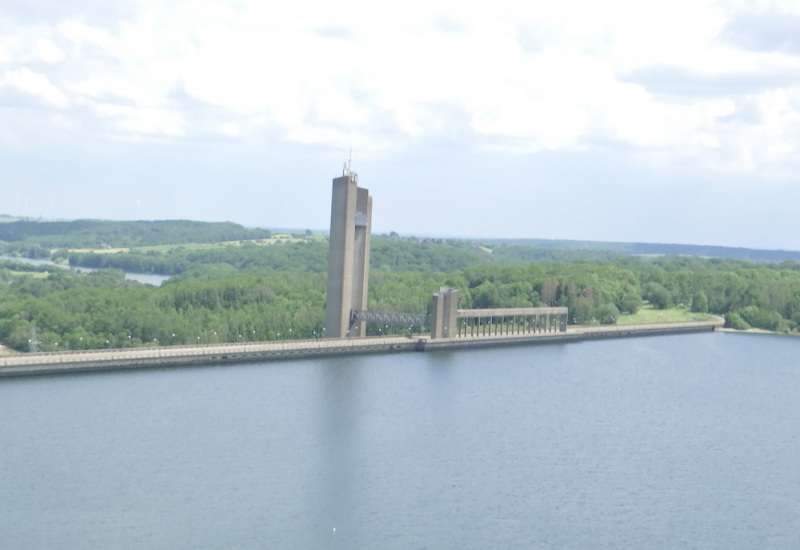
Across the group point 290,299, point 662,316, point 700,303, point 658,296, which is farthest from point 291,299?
point 658,296

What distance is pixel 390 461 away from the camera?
34625mm

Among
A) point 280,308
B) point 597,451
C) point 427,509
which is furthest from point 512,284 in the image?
point 427,509

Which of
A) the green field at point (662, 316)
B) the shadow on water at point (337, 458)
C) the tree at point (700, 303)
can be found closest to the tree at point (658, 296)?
the green field at point (662, 316)

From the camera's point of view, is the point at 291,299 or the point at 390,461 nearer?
the point at 390,461

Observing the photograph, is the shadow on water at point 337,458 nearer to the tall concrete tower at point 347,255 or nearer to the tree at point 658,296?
the tall concrete tower at point 347,255

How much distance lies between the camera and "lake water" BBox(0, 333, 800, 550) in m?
28.2

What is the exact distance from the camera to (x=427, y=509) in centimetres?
3000

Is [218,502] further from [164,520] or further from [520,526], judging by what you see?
[520,526]

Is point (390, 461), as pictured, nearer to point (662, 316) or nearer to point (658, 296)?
point (662, 316)

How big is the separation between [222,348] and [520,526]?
29.1 m

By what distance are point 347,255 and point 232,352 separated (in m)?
10.1

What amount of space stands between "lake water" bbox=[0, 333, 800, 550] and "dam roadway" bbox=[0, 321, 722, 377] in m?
1.32

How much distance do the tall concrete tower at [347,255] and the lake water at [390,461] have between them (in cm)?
841

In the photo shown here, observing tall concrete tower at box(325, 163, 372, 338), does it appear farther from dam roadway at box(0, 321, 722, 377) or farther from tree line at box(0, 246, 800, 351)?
tree line at box(0, 246, 800, 351)
